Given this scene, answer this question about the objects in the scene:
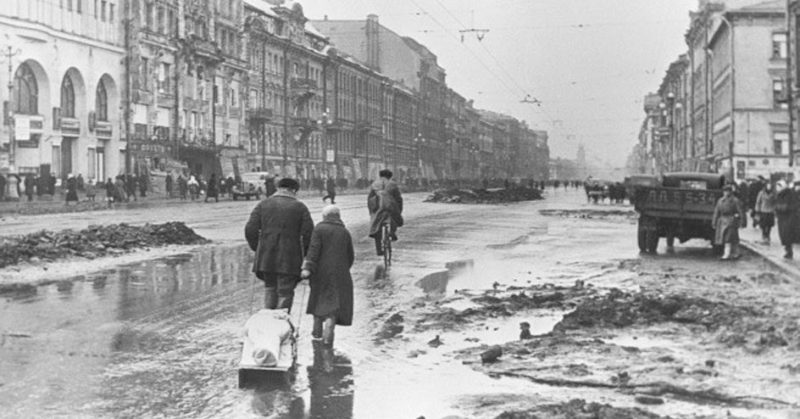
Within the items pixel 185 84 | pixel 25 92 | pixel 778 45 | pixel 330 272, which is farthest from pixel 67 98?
pixel 330 272

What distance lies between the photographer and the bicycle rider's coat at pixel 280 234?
8.86m

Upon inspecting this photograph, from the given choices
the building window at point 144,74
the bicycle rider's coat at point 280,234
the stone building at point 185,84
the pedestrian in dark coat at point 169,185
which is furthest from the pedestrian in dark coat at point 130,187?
the bicycle rider's coat at point 280,234

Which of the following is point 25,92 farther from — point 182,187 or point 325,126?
point 325,126

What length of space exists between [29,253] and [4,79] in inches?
1319

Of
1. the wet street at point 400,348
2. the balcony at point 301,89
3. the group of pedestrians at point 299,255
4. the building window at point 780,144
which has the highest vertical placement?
the balcony at point 301,89

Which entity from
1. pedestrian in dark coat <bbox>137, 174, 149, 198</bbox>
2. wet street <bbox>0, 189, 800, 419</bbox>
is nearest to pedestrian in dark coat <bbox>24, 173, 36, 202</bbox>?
pedestrian in dark coat <bbox>137, 174, 149, 198</bbox>

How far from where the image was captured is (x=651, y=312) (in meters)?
11.1

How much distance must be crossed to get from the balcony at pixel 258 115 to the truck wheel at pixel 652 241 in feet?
183

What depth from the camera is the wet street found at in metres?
6.91

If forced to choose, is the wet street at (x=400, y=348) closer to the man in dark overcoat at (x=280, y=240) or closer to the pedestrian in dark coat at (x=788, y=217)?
the man in dark overcoat at (x=280, y=240)

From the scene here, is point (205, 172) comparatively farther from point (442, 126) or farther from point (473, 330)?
point (442, 126)

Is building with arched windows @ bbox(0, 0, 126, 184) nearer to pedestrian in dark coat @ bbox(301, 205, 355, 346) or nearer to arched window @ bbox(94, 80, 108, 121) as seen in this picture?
arched window @ bbox(94, 80, 108, 121)

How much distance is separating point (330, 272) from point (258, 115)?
2623 inches

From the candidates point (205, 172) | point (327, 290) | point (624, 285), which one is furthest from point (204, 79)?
point (327, 290)
